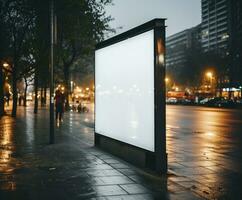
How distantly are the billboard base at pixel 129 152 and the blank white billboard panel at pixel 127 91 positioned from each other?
14cm

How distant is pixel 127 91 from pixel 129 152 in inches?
60.6

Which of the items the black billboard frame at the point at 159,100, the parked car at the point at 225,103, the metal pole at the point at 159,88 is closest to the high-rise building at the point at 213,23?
the parked car at the point at 225,103

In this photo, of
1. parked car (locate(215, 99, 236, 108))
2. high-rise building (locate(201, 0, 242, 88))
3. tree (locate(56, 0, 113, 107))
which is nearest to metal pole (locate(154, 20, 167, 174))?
tree (locate(56, 0, 113, 107))

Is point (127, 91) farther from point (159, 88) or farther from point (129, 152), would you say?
point (159, 88)

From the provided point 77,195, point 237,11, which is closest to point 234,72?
point 237,11

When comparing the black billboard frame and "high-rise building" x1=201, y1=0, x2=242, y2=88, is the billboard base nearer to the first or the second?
the black billboard frame

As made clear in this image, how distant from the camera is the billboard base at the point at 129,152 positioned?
366 inches

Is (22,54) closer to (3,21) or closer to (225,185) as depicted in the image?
(3,21)

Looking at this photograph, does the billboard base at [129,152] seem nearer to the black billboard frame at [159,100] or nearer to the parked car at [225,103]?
the black billboard frame at [159,100]

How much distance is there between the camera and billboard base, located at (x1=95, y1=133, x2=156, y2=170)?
9.30m

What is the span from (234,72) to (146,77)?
72.3 meters

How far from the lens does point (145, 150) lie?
9.31 metres

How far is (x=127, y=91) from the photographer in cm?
1038

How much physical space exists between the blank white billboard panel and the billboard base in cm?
14
